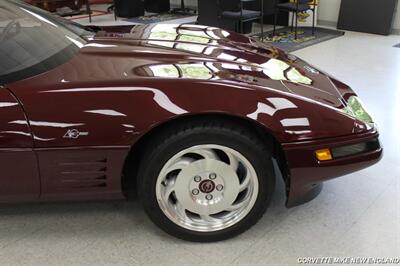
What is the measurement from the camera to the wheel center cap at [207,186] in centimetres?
164

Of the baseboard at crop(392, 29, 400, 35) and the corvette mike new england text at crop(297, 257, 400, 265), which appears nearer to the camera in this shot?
the corvette mike new england text at crop(297, 257, 400, 265)

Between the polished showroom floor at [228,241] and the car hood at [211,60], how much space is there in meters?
0.55

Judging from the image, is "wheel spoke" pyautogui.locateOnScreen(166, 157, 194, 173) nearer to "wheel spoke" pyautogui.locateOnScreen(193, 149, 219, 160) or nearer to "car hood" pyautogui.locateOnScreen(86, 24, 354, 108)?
"wheel spoke" pyautogui.locateOnScreen(193, 149, 219, 160)

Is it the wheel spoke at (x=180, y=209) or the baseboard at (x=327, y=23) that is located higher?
the wheel spoke at (x=180, y=209)

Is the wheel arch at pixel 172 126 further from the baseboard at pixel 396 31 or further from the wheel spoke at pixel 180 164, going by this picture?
the baseboard at pixel 396 31

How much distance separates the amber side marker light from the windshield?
1068 mm

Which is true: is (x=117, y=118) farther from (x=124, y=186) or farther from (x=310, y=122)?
(x=310, y=122)

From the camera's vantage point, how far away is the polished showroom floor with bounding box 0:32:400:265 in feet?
5.43

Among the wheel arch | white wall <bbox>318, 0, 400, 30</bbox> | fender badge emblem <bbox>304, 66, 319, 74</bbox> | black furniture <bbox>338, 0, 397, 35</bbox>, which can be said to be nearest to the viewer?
the wheel arch

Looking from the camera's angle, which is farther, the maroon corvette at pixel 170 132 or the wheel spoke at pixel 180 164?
the wheel spoke at pixel 180 164

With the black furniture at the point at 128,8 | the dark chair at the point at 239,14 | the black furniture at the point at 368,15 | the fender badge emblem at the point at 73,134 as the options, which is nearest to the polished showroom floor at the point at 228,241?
the fender badge emblem at the point at 73,134

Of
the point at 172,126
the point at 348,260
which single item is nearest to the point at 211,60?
the point at 172,126

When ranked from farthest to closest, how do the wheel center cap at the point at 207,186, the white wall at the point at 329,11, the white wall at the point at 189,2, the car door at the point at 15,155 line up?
1. the white wall at the point at 189,2
2. the white wall at the point at 329,11
3. the wheel center cap at the point at 207,186
4. the car door at the point at 15,155

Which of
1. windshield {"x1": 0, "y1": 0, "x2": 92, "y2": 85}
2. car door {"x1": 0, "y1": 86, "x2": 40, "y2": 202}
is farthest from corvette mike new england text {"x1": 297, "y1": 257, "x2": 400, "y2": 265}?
windshield {"x1": 0, "y1": 0, "x2": 92, "y2": 85}
